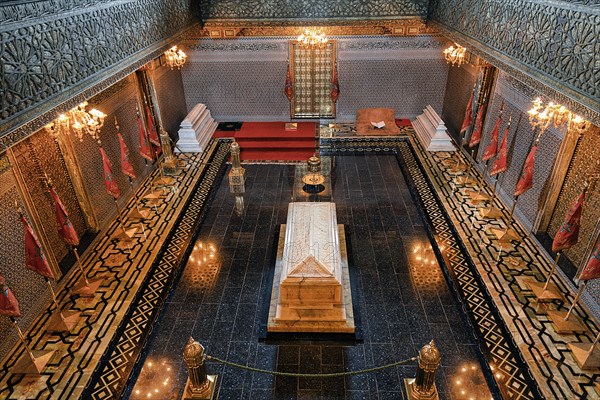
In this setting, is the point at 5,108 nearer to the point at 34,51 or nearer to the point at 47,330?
the point at 34,51

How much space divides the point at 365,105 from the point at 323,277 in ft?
20.8

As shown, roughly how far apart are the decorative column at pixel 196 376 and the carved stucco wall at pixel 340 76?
7179 millimetres

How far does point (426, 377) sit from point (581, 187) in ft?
10.3

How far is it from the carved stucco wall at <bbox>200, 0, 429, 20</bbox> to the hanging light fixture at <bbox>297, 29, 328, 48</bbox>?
1.52 meters

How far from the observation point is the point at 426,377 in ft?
11.4

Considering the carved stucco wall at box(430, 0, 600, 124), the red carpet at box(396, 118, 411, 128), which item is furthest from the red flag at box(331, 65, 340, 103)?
the carved stucco wall at box(430, 0, 600, 124)

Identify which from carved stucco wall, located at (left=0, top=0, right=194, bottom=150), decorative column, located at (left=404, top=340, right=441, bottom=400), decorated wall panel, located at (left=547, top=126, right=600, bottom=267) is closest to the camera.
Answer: carved stucco wall, located at (left=0, top=0, right=194, bottom=150)

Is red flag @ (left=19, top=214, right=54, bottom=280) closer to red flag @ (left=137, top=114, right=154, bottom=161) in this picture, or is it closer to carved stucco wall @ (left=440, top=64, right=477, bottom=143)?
red flag @ (left=137, top=114, right=154, bottom=161)

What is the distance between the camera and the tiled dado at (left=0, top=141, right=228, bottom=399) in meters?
3.83

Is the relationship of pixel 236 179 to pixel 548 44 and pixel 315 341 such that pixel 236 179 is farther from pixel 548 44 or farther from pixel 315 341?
pixel 548 44

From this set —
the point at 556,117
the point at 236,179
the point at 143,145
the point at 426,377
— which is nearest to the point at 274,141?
the point at 236,179

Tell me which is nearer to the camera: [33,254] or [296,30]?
[33,254]

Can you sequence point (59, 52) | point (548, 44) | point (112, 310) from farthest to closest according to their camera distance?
point (112, 310) < point (548, 44) < point (59, 52)

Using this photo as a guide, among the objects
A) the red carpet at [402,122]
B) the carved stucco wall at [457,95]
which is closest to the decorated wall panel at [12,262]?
the carved stucco wall at [457,95]
